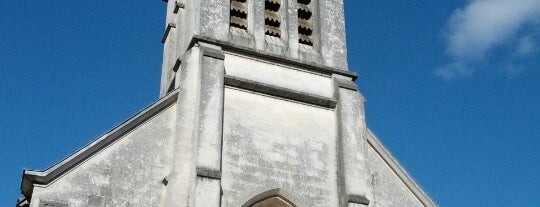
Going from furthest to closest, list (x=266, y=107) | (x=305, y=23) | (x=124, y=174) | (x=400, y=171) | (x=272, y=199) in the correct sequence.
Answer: (x=305, y=23) < (x=400, y=171) < (x=266, y=107) < (x=272, y=199) < (x=124, y=174)

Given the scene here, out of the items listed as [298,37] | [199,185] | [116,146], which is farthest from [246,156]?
[298,37]

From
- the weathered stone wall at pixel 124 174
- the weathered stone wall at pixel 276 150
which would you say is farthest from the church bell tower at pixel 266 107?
the weathered stone wall at pixel 124 174

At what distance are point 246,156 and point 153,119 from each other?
2.41m

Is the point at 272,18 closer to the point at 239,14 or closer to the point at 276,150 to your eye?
the point at 239,14

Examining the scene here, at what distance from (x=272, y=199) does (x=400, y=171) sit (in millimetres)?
4064

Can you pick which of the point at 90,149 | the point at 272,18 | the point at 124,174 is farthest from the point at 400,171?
the point at 90,149

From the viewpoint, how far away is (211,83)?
691 inches

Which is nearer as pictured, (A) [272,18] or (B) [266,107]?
(B) [266,107]

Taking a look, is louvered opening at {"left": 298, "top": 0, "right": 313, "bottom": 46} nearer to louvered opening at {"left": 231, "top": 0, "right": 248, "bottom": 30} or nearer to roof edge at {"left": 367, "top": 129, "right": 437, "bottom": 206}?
louvered opening at {"left": 231, "top": 0, "right": 248, "bottom": 30}

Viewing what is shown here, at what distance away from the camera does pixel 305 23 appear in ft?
68.5

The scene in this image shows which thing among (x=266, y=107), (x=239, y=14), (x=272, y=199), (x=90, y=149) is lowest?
(x=272, y=199)

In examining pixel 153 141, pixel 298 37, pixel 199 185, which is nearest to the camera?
pixel 199 185

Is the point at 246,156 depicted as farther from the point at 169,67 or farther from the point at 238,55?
the point at 169,67

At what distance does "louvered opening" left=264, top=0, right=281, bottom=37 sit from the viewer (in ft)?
66.0
